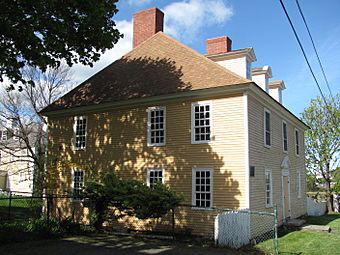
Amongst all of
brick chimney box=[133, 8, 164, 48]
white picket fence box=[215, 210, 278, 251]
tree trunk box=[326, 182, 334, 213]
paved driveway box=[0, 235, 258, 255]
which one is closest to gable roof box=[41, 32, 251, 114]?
brick chimney box=[133, 8, 164, 48]

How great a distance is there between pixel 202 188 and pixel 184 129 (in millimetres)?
2789

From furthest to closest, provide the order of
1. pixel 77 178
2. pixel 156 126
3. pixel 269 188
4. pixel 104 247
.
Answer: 1. pixel 77 178
2. pixel 269 188
3. pixel 156 126
4. pixel 104 247

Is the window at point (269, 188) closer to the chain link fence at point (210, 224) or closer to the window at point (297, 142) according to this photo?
the chain link fence at point (210, 224)

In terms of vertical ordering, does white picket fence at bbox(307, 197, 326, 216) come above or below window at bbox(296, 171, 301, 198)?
below

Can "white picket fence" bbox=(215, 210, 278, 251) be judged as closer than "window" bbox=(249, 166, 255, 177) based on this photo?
Yes

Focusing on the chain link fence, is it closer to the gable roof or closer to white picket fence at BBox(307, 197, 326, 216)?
the gable roof

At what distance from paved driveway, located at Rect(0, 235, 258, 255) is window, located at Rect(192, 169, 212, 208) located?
240 centimetres

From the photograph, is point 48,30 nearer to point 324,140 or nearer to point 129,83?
point 129,83

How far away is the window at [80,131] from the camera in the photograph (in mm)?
19406

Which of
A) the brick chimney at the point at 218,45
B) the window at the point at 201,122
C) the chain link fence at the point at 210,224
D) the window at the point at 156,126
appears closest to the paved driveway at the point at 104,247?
the chain link fence at the point at 210,224

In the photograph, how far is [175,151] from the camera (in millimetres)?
15977

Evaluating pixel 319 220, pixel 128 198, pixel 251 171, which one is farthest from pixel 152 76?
pixel 319 220

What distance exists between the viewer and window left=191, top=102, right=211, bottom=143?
15.3m

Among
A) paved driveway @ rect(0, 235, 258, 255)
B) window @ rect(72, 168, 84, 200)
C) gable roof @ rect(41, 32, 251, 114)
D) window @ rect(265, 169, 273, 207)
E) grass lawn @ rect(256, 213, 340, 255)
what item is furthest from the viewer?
window @ rect(72, 168, 84, 200)
